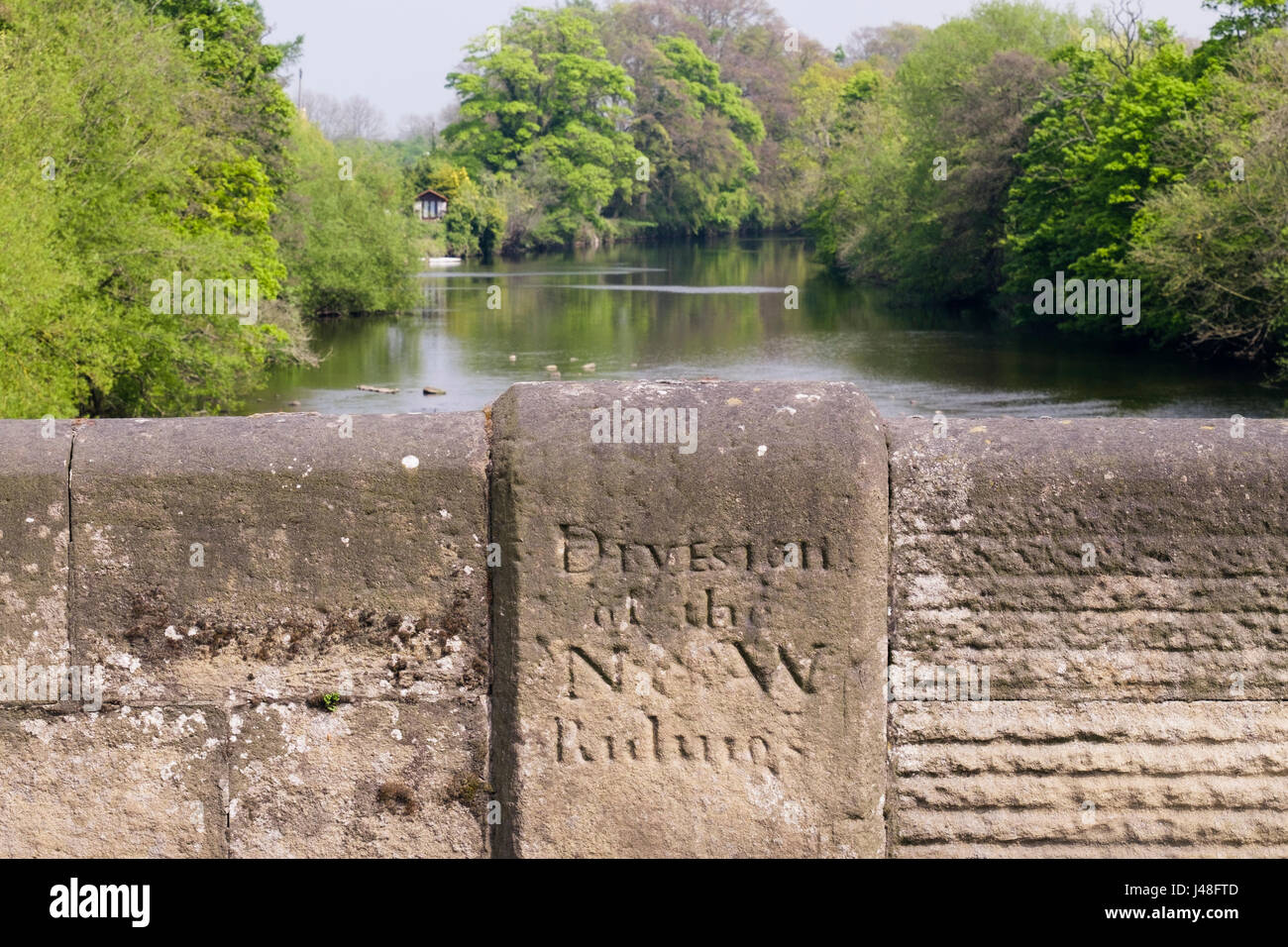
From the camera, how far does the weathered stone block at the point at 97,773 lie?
9.07 feet

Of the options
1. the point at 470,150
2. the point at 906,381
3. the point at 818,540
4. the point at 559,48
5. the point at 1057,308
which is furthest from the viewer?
the point at 559,48

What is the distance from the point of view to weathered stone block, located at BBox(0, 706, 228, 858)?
2.76 m

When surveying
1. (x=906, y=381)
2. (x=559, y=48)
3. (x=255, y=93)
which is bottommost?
(x=906, y=381)

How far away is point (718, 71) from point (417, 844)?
105m

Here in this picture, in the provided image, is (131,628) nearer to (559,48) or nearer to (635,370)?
(635,370)

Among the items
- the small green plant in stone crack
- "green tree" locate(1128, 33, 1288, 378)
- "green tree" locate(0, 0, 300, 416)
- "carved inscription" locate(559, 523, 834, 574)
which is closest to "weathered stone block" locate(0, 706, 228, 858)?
the small green plant in stone crack

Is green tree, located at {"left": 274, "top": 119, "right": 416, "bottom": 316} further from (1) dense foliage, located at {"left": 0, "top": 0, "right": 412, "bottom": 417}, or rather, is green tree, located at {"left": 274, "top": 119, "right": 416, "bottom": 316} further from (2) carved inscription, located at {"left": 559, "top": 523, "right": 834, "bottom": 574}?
(2) carved inscription, located at {"left": 559, "top": 523, "right": 834, "bottom": 574}

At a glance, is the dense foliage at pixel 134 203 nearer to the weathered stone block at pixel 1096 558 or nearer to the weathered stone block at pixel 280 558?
the weathered stone block at pixel 280 558

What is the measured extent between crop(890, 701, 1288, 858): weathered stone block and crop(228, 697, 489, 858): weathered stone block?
87cm

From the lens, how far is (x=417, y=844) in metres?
2.80

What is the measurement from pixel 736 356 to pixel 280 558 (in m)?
35.2

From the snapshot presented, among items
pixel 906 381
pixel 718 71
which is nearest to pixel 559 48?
pixel 718 71

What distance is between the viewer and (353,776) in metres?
2.80

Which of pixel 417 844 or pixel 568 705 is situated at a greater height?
pixel 568 705
